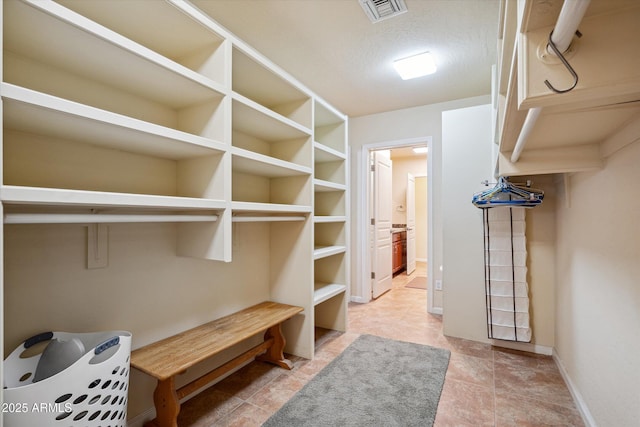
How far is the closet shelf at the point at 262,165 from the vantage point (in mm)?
1807

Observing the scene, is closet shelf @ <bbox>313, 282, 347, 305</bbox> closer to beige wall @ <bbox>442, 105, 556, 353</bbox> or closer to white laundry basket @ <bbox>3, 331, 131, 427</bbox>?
beige wall @ <bbox>442, 105, 556, 353</bbox>

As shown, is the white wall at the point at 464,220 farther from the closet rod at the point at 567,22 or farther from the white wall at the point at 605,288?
the closet rod at the point at 567,22

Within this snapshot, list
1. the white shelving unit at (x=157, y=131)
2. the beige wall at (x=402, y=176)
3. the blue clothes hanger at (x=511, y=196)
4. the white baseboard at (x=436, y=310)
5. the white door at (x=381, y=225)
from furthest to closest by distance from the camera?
the beige wall at (x=402, y=176) < the white door at (x=381, y=225) < the white baseboard at (x=436, y=310) < the blue clothes hanger at (x=511, y=196) < the white shelving unit at (x=157, y=131)

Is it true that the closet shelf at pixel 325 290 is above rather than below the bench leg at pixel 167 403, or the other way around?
above

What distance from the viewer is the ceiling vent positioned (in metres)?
1.97

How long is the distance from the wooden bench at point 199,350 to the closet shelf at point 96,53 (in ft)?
4.58

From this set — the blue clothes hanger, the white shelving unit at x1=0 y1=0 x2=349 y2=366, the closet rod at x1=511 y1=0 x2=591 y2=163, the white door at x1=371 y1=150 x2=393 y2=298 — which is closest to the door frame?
the white door at x1=371 y1=150 x2=393 y2=298

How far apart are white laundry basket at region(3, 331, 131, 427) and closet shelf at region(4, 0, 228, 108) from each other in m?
1.17

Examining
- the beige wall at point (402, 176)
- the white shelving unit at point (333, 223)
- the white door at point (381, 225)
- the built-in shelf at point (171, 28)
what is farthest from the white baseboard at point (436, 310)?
the built-in shelf at point (171, 28)

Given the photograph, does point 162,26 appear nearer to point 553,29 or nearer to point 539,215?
point 553,29

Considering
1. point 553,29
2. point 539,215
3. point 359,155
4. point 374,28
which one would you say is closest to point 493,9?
point 374,28

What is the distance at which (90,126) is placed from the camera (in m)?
1.19

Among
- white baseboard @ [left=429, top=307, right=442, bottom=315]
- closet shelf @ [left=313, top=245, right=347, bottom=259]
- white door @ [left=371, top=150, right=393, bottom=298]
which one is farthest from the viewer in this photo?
white door @ [left=371, top=150, right=393, bottom=298]

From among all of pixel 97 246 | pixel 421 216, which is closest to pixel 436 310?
pixel 97 246
